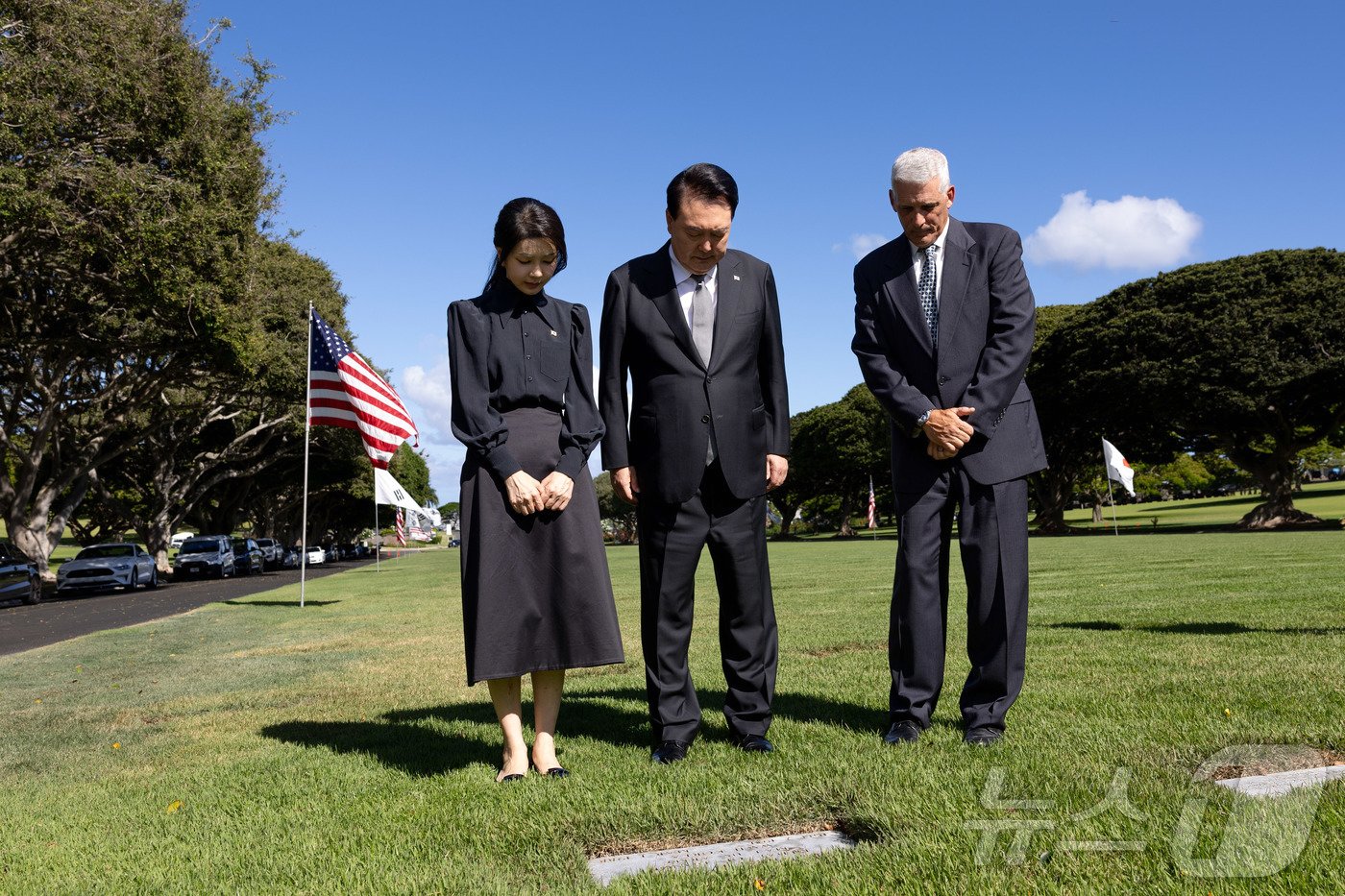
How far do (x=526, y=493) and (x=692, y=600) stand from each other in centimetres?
86

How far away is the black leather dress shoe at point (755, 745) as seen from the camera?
423 cm

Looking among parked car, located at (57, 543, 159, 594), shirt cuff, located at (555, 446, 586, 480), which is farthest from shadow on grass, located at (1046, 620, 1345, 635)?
parked car, located at (57, 543, 159, 594)

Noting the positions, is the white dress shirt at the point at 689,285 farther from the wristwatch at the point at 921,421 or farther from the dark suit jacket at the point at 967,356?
the wristwatch at the point at 921,421

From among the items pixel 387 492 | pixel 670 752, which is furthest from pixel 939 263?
pixel 387 492

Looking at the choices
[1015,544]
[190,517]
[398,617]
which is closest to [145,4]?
[398,617]

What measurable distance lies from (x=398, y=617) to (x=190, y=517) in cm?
4539

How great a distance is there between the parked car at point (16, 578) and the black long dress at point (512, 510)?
23.0m

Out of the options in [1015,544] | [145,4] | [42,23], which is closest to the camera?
[1015,544]

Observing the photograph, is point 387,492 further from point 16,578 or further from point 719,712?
point 719,712

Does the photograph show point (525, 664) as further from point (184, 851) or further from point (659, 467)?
point (184, 851)

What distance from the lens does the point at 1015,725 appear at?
446 cm

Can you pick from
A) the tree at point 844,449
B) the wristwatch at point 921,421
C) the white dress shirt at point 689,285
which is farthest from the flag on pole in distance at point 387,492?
the tree at point 844,449

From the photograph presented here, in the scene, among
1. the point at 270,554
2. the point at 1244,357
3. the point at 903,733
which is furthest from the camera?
the point at 270,554

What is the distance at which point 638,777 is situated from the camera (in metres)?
3.86
